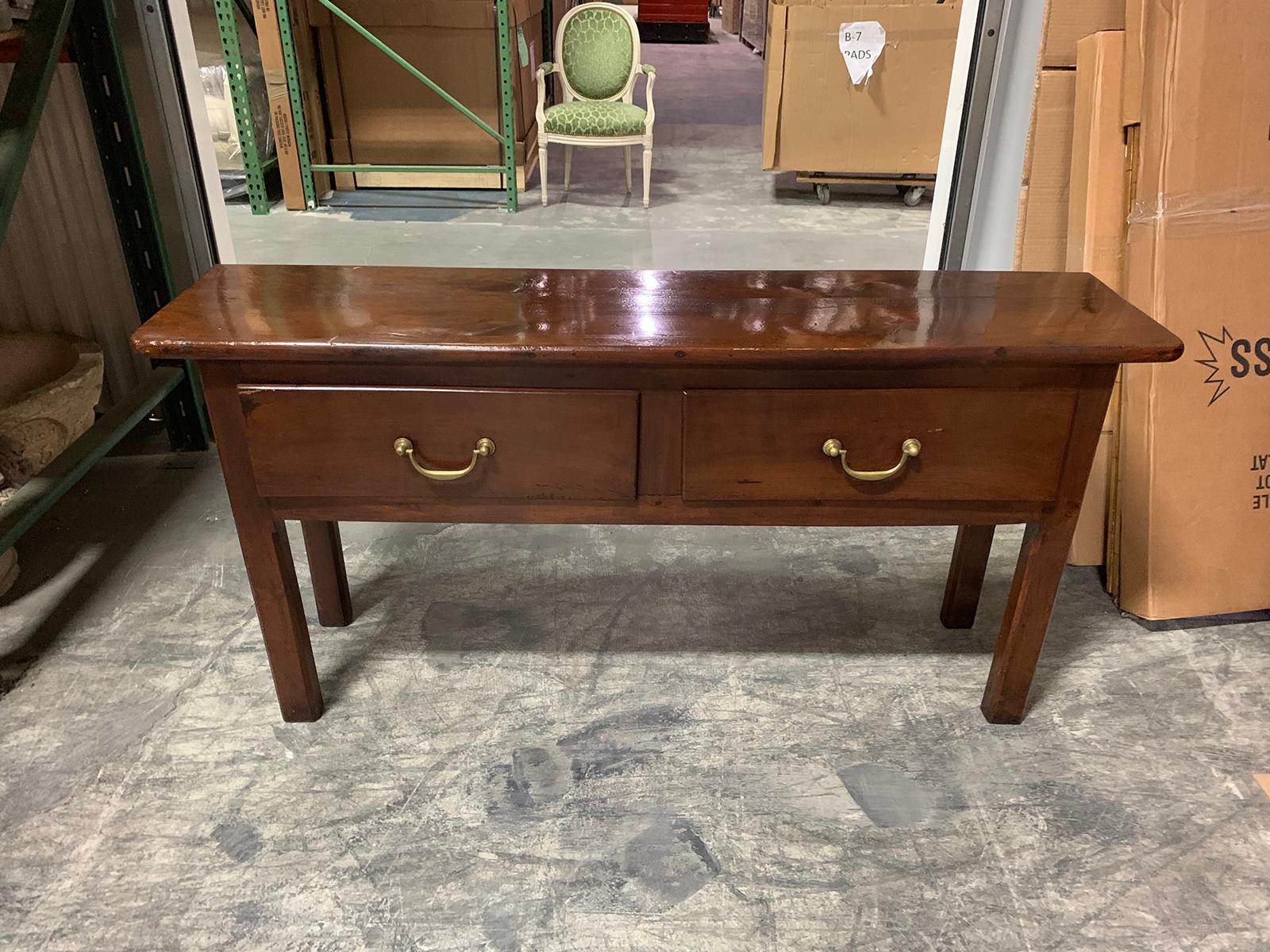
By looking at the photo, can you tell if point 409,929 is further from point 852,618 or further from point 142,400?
point 142,400

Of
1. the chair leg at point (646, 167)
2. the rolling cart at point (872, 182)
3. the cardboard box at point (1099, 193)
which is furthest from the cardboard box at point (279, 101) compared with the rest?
the cardboard box at point (1099, 193)

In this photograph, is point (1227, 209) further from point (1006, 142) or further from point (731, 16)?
point (731, 16)

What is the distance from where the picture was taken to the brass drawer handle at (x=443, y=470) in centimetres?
131

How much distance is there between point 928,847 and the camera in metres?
1.41

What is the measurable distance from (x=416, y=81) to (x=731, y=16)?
28.6 feet

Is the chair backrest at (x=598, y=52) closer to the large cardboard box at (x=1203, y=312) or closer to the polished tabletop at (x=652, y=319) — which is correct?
the large cardboard box at (x=1203, y=312)

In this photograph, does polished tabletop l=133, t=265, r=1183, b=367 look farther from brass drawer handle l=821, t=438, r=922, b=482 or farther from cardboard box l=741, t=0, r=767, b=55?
cardboard box l=741, t=0, r=767, b=55

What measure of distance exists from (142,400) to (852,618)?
1.87m

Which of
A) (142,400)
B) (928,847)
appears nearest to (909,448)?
(928,847)

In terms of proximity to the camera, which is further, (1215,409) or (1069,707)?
(1215,409)

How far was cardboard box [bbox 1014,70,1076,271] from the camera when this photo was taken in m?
2.10

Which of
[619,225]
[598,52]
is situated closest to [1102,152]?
[619,225]

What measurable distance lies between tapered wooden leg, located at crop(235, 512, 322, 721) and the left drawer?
10 centimetres

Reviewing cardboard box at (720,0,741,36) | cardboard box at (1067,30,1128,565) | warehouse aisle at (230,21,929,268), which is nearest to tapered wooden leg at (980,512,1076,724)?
cardboard box at (1067,30,1128,565)
